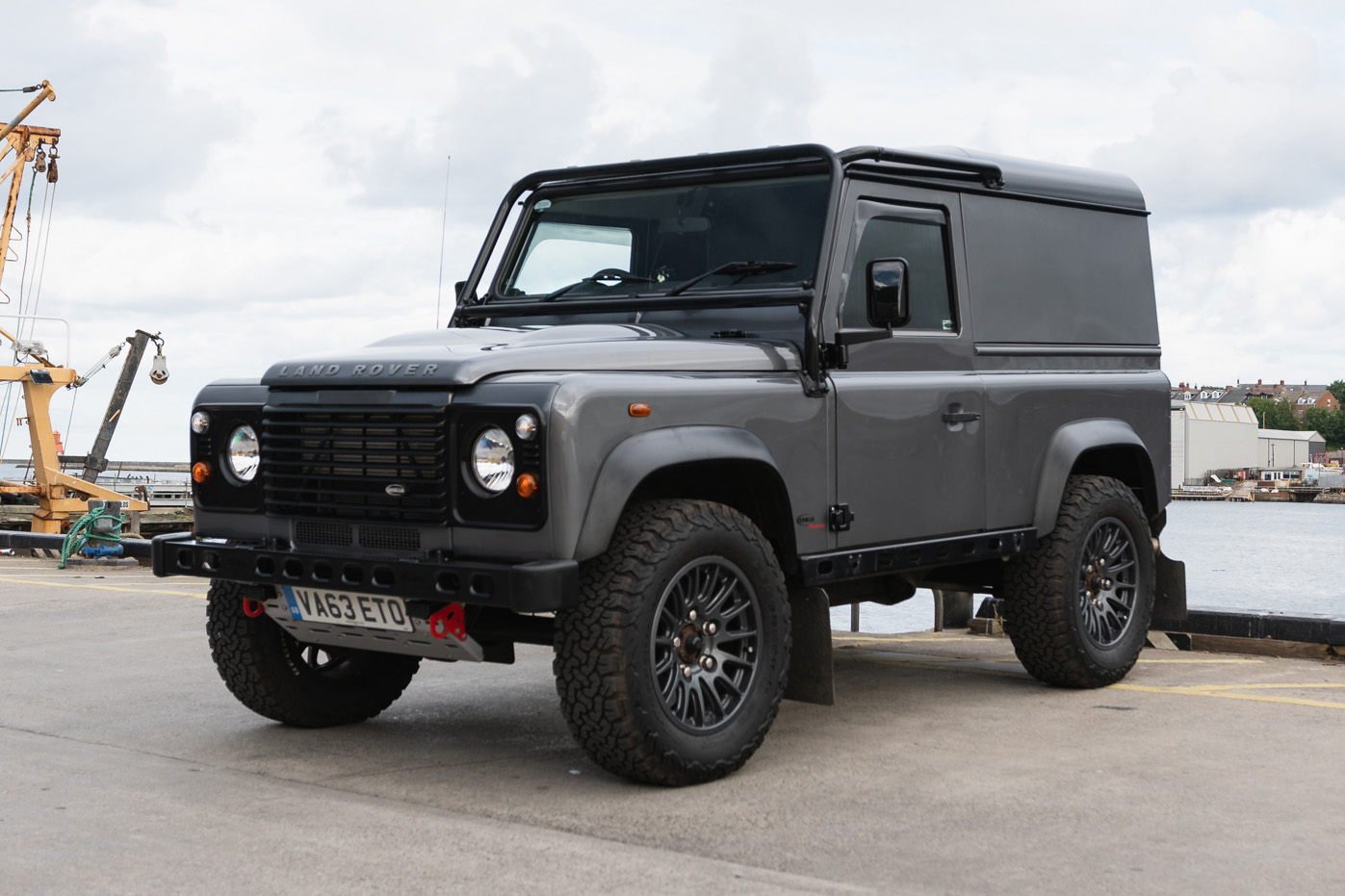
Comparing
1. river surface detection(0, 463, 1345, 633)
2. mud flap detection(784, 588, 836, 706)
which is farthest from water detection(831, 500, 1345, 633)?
mud flap detection(784, 588, 836, 706)

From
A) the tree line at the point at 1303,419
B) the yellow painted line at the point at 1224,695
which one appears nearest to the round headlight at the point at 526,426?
the yellow painted line at the point at 1224,695

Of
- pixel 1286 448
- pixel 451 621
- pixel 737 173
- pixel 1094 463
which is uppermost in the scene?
pixel 737 173

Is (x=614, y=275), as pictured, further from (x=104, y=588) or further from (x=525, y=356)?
(x=104, y=588)

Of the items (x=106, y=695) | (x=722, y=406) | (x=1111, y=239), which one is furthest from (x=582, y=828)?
(x=1111, y=239)

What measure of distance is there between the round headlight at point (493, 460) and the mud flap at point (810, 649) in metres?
1.54

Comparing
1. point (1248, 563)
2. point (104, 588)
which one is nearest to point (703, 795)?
point (104, 588)

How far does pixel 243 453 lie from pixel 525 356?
1.38 metres

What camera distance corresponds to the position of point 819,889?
4.19m

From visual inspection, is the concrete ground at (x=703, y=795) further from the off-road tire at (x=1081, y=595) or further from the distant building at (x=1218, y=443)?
the distant building at (x=1218, y=443)

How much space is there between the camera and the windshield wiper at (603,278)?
679cm

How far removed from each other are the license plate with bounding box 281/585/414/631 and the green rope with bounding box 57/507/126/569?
10673 mm

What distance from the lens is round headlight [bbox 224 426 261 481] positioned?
5.96 m

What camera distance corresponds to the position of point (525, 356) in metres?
5.40

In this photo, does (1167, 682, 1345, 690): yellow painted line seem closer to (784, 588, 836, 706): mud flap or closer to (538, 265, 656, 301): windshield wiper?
(784, 588, 836, 706): mud flap
